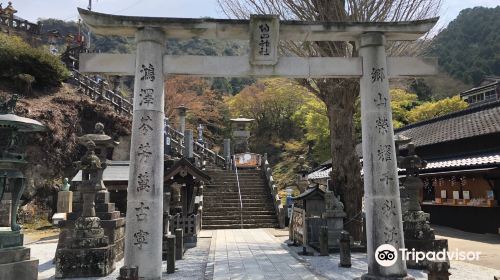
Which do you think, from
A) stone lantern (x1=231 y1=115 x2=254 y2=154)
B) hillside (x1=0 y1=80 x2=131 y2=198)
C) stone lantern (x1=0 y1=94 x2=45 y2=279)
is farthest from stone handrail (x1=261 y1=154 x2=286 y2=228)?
stone lantern (x1=0 y1=94 x2=45 y2=279)

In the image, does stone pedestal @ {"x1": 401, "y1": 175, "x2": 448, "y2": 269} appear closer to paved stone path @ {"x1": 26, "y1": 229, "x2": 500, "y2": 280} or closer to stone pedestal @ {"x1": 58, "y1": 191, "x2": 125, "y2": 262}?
paved stone path @ {"x1": 26, "y1": 229, "x2": 500, "y2": 280}

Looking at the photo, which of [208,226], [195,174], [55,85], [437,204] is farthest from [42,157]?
[437,204]

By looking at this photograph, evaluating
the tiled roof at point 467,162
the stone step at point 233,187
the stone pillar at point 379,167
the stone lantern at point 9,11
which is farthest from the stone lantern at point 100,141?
the stone lantern at point 9,11

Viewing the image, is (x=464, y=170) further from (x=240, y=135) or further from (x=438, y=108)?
(x=240, y=135)

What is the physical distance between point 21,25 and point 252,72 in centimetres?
3575

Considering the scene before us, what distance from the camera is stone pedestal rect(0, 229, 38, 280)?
765cm

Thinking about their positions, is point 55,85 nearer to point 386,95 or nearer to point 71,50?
point 71,50

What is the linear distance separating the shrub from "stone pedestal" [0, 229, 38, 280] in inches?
760

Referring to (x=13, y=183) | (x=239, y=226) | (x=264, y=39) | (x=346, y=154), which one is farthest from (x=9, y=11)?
(x=264, y=39)

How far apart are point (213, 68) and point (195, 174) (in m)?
7.50

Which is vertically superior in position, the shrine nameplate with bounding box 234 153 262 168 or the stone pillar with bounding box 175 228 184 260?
→ the shrine nameplate with bounding box 234 153 262 168

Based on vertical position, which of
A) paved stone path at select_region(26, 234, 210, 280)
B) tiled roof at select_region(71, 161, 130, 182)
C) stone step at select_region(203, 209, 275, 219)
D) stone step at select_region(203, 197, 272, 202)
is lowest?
paved stone path at select_region(26, 234, 210, 280)

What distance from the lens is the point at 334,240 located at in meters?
13.0

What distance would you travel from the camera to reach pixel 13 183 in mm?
8484
